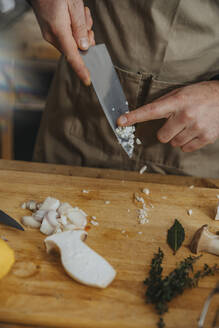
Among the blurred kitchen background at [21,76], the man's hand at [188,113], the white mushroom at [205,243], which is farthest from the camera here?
the blurred kitchen background at [21,76]

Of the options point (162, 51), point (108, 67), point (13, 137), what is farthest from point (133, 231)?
point (13, 137)

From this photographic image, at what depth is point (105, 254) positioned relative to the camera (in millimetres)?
1170

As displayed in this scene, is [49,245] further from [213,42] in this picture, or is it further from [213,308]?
[213,42]

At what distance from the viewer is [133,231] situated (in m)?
1.28

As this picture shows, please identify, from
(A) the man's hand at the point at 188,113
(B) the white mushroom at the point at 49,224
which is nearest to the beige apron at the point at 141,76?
(A) the man's hand at the point at 188,113

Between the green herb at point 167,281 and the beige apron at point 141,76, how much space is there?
0.64 metres

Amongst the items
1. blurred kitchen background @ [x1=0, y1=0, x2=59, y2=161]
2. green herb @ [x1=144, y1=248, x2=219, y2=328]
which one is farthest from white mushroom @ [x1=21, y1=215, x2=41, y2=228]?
blurred kitchen background @ [x1=0, y1=0, x2=59, y2=161]

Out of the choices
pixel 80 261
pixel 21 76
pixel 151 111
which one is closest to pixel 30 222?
pixel 80 261

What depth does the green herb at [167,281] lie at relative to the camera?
986 mm

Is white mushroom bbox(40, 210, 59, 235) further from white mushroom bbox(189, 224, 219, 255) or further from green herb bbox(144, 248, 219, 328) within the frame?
white mushroom bbox(189, 224, 219, 255)

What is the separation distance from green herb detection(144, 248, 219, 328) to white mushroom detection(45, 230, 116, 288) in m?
0.12

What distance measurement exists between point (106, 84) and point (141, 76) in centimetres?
23

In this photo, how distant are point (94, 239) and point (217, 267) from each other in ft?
1.35

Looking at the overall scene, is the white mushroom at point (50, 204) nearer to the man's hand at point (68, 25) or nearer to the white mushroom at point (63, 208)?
the white mushroom at point (63, 208)
